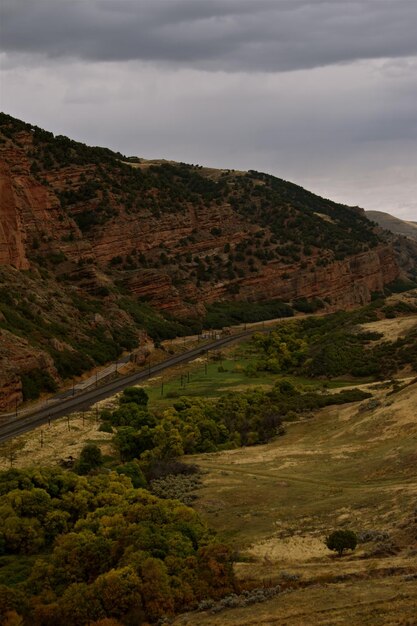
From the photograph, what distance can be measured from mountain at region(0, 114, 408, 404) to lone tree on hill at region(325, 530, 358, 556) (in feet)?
135

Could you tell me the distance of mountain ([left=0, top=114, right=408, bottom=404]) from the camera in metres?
84.9

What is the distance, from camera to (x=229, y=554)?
27.8 m

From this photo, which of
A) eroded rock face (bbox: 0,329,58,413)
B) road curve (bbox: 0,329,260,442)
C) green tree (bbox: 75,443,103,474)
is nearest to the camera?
green tree (bbox: 75,443,103,474)

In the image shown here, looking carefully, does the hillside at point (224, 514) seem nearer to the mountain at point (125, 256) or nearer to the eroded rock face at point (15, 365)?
the eroded rock face at point (15, 365)

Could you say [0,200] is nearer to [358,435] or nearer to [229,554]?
[358,435]

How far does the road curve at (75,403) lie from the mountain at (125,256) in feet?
10.5

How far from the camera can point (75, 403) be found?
220 feet

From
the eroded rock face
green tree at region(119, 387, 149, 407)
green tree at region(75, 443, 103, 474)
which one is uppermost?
the eroded rock face

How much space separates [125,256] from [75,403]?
61775 mm

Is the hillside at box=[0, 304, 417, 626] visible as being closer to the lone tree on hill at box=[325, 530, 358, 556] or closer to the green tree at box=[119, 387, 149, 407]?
the lone tree on hill at box=[325, 530, 358, 556]

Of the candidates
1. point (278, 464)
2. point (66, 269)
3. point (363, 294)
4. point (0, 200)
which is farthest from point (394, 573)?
point (363, 294)

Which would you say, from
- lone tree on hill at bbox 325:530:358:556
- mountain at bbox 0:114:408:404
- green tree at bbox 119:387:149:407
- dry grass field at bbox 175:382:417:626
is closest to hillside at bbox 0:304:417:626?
dry grass field at bbox 175:382:417:626

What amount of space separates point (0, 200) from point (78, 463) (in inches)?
2113

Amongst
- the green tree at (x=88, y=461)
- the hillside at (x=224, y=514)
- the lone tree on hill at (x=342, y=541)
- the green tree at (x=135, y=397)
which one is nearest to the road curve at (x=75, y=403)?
the hillside at (x=224, y=514)
